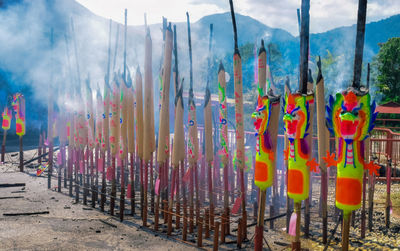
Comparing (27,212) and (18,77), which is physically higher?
(18,77)

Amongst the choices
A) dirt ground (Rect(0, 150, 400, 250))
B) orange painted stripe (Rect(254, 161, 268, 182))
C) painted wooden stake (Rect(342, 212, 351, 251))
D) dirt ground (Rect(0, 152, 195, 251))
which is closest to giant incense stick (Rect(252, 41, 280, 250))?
orange painted stripe (Rect(254, 161, 268, 182))

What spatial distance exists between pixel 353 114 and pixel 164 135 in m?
3.64

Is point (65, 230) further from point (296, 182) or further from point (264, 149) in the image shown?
point (296, 182)

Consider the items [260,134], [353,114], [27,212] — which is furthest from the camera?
[27,212]

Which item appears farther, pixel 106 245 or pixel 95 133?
pixel 95 133

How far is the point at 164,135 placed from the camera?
6.50 m

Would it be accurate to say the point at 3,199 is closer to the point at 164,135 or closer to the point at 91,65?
the point at 164,135

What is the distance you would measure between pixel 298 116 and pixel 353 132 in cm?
66

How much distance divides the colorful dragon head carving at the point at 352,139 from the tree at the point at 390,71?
77.4ft

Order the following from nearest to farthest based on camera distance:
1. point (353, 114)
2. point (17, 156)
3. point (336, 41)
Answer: point (353, 114)
point (17, 156)
point (336, 41)

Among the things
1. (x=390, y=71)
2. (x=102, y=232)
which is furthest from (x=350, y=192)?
(x=390, y=71)

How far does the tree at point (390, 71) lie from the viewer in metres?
24.4

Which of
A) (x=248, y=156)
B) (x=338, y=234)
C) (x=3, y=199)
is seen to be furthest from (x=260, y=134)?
(x=3, y=199)

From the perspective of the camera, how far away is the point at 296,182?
161 inches
